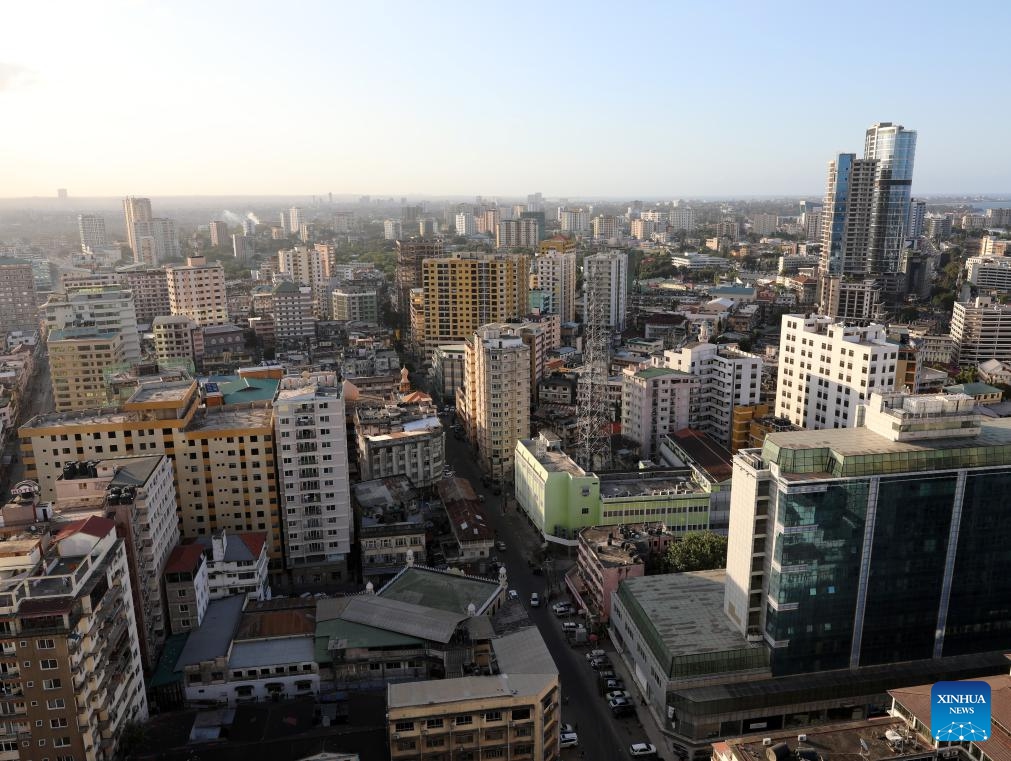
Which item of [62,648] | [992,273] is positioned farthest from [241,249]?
[62,648]

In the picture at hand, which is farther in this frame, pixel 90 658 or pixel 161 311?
pixel 161 311

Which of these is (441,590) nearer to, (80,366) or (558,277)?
(80,366)

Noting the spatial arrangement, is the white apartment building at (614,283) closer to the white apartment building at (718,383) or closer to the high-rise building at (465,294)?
the high-rise building at (465,294)

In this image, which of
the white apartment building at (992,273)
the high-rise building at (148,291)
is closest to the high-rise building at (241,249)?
the high-rise building at (148,291)

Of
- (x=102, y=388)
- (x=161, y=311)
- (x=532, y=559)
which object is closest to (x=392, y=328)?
(x=161, y=311)

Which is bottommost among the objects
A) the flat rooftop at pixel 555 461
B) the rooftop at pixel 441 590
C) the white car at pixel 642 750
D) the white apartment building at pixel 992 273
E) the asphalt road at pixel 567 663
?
the asphalt road at pixel 567 663

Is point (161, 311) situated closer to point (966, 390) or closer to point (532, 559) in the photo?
point (532, 559)
